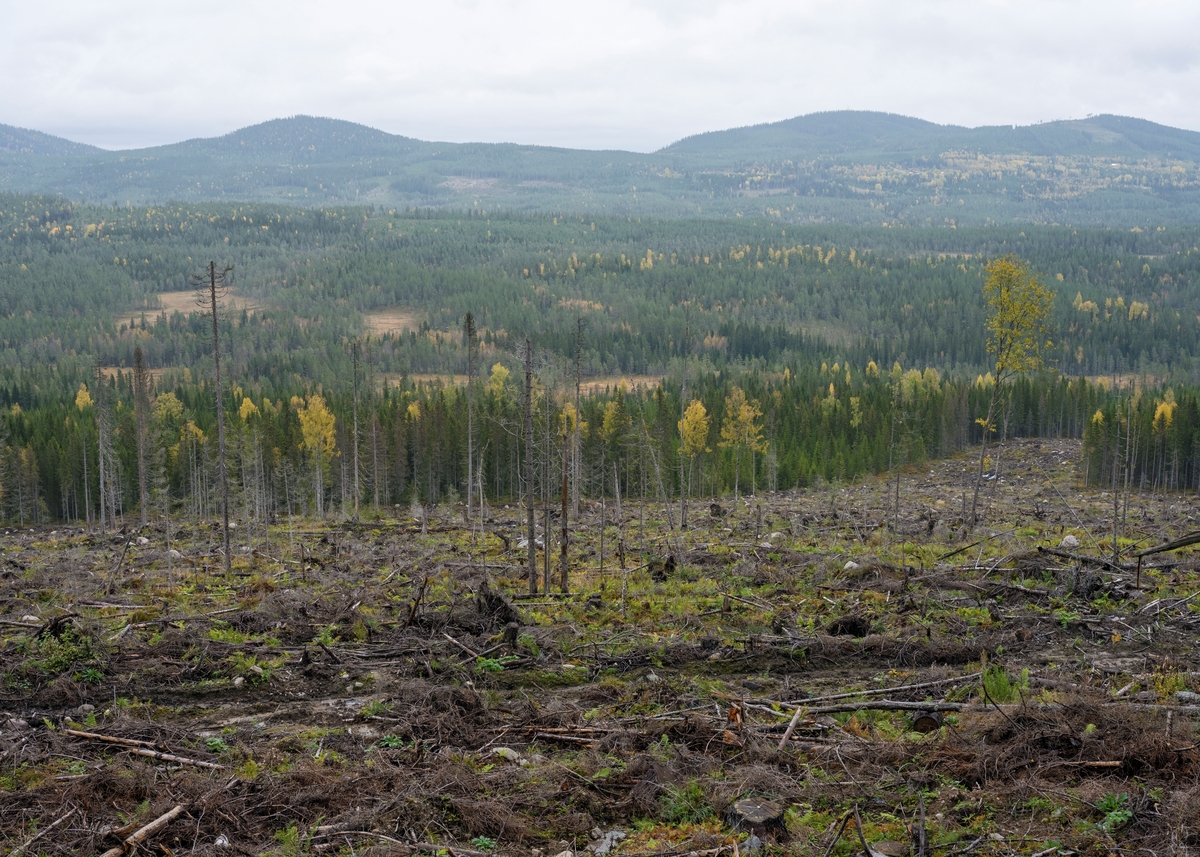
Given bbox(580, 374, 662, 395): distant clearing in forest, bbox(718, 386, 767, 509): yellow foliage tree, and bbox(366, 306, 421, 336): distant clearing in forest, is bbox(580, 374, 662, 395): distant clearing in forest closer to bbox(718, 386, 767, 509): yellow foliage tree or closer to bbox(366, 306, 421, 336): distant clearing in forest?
bbox(366, 306, 421, 336): distant clearing in forest

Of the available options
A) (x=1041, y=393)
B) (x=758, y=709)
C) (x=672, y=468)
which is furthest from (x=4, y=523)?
(x=1041, y=393)

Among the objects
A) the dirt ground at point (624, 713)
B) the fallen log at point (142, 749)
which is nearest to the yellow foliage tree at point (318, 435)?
the dirt ground at point (624, 713)

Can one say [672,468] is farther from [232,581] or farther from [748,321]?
[748,321]

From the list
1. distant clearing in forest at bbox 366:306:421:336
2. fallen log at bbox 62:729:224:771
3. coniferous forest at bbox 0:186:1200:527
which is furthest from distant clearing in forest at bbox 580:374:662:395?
fallen log at bbox 62:729:224:771

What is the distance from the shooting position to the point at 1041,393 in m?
93.1

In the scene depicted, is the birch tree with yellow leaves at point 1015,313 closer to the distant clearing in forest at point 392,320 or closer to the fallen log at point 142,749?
the fallen log at point 142,749

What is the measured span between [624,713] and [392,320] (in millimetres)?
181442

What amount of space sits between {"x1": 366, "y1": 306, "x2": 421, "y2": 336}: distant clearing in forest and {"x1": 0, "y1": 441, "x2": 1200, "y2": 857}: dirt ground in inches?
6075

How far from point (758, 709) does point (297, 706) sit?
20.6ft

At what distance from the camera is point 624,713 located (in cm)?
1152

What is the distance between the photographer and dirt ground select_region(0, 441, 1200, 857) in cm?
793

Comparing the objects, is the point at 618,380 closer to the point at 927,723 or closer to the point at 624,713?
the point at 624,713

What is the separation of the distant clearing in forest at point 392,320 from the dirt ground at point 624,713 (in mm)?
154299

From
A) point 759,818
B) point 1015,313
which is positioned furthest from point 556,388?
point 759,818
